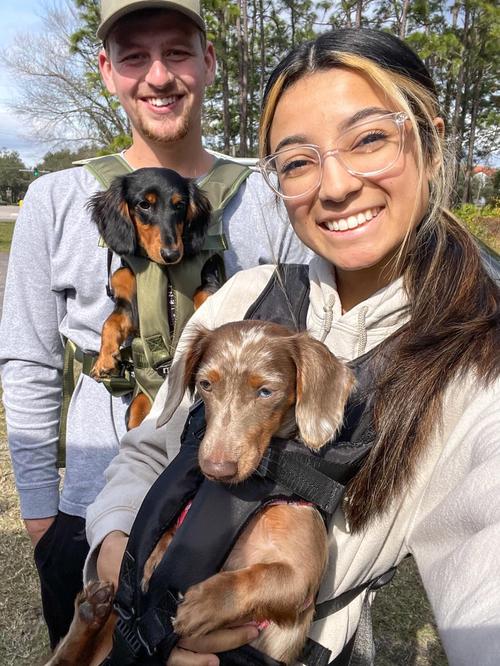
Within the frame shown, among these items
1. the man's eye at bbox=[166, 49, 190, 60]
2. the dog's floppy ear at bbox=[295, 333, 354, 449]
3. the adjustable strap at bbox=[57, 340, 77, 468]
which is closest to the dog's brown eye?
the dog's floppy ear at bbox=[295, 333, 354, 449]

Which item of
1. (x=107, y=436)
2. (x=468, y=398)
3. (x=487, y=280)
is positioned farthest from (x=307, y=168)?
(x=107, y=436)

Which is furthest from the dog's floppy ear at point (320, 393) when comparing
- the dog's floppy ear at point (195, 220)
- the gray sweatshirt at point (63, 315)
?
the dog's floppy ear at point (195, 220)

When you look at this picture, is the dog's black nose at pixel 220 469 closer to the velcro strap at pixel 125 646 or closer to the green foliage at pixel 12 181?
the velcro strap at pixel 125 646

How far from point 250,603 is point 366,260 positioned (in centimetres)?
113

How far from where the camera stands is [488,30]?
80.5 feet

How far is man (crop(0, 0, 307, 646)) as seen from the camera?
2.62 m

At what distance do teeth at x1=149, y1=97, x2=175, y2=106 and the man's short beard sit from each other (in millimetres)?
102

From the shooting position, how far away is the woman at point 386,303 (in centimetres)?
159

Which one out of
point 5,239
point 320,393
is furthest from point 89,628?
point 5,239

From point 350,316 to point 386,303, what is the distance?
13 centimetres

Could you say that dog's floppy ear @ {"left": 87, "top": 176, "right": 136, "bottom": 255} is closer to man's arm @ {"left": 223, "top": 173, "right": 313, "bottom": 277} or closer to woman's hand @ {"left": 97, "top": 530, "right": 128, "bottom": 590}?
man's arm @ {"left": 223, "top": 173, "right": 313, "bottom": 277}

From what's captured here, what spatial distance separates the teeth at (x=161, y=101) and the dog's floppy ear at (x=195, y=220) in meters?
0.40

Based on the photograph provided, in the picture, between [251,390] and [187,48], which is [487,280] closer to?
[251,390]

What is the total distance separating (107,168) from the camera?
9.35ft
